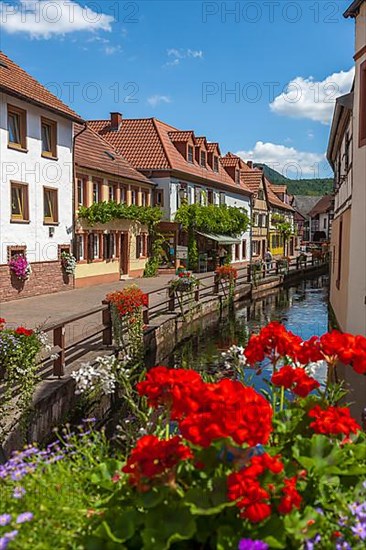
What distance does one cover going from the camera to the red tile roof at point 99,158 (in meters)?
24.8

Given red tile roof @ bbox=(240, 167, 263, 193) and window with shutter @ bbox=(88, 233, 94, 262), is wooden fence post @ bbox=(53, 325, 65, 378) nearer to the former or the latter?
window with shutter @ bbox=(88, 233, 94, 262)

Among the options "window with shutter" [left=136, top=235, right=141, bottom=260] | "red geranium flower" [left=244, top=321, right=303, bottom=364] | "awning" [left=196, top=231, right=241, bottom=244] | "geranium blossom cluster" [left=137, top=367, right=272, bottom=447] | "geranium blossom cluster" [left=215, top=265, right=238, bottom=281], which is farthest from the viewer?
"awning" [left=196, top=231, right=241, bottom=244]

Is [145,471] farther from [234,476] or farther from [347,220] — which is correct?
[347,220]

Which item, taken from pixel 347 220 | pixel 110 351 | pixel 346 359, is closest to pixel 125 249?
pixel 347 220

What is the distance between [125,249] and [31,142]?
960cm

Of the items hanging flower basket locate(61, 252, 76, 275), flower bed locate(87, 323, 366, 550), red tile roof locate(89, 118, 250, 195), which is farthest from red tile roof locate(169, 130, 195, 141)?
flower bed locate(87, 323, 366, 550)

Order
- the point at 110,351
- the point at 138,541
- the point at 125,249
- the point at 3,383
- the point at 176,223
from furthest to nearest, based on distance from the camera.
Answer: the point at 176,223, the point at 125,249, the point at 110,351, the point at 3,383, the point at 138,541

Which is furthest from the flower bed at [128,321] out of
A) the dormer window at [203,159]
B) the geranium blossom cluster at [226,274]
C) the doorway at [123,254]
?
the dormer window at [203,159]

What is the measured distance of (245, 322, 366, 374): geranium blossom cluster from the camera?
322 cm

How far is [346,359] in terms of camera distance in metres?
3.21

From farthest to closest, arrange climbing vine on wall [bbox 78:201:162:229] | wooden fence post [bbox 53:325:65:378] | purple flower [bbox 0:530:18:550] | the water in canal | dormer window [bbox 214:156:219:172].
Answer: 1. dormer window [bbox 214:156:219:172]
2. climbing vine on wall [bbox 78:201:162:229]
3. the water in canal
4. wooden fence post [bbox 53:325:65:378]
5. purple flower [bbox 0:530:18:550]

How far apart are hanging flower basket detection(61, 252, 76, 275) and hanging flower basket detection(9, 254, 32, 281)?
8.58 ft

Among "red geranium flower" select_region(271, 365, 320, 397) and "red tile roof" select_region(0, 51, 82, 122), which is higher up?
"red tile roof" select_region(0, 51, 82, 122)

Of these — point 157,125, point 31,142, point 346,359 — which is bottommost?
point 346,359
